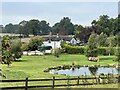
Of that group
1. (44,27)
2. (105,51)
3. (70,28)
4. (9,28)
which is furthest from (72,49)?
(44,27)

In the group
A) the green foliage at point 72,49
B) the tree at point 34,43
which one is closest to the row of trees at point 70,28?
the tree at point 34,43

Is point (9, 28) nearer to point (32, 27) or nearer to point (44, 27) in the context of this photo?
point (32, 27)

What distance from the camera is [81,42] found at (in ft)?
131

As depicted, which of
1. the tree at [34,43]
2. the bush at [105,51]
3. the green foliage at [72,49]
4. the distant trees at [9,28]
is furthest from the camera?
the green foliage at [72,49]

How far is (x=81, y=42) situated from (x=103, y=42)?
25.2ft

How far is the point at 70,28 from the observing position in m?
55.2

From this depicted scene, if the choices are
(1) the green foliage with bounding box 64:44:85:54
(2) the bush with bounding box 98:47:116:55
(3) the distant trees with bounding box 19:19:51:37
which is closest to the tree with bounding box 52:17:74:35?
(3) the distant trees with bounding box 19:19:51:37

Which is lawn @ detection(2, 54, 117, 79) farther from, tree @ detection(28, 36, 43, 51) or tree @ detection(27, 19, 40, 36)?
tree @ detection(27, 19, 40, 36)

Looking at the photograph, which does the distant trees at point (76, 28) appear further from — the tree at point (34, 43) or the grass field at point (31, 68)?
the grass field at point (31, 68)

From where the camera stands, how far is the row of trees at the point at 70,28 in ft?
131

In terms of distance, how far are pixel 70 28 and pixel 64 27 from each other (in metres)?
1.66

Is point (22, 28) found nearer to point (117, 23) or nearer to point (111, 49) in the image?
point (117, 23)

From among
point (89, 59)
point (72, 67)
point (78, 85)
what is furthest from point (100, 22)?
point (78, 85)

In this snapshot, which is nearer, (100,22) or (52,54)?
(52,54)
